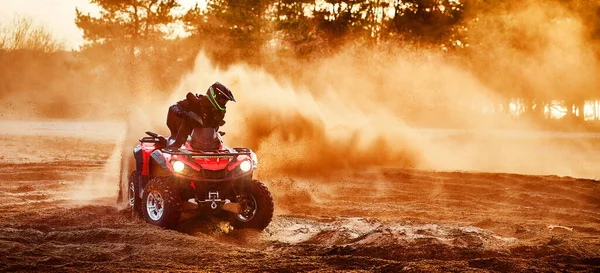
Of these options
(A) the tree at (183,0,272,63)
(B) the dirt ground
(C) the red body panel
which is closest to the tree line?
(A) the tree at (183,0,272,63)

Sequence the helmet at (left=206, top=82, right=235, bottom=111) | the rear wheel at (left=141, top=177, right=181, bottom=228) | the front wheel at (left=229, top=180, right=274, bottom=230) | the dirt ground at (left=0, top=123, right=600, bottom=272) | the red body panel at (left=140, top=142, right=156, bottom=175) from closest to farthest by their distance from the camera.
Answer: the dirt ground at (left=0, top=123, right=600, bottom=272), the rear wheel at (left=141, top=177, right=181, bottom=228), the helmet at (left=206, top=82, right=235, bottom=111), the front wheel at (left=229, top=180, right=274, bottom=230), the red body panel at (left=140, top=142, right=156, bottom=175)

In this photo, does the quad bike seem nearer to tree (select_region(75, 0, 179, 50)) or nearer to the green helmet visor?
the green helmet visor

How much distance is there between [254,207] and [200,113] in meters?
1.52

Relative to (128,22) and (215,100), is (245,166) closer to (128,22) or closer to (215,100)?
(215,100)

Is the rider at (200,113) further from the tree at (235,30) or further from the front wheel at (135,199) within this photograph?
the tree at (235,30)

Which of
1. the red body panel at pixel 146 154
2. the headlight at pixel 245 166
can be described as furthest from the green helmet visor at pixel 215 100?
the red body panel at pixel 146 154

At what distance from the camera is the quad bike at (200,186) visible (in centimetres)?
989

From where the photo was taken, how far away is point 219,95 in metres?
10.1

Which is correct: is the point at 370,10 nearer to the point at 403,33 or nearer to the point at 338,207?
the point at 403,33

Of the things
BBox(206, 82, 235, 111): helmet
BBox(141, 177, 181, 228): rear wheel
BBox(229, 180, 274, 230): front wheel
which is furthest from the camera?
BBox(229, 180, 274, 230): front wheel

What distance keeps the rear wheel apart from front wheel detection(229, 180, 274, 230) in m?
0.93

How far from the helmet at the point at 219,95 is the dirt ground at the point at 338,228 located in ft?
5.71

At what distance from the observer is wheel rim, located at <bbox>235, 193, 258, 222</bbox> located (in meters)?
10.5

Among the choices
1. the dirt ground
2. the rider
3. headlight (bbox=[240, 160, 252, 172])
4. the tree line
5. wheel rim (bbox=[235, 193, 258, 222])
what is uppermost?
the tree line
